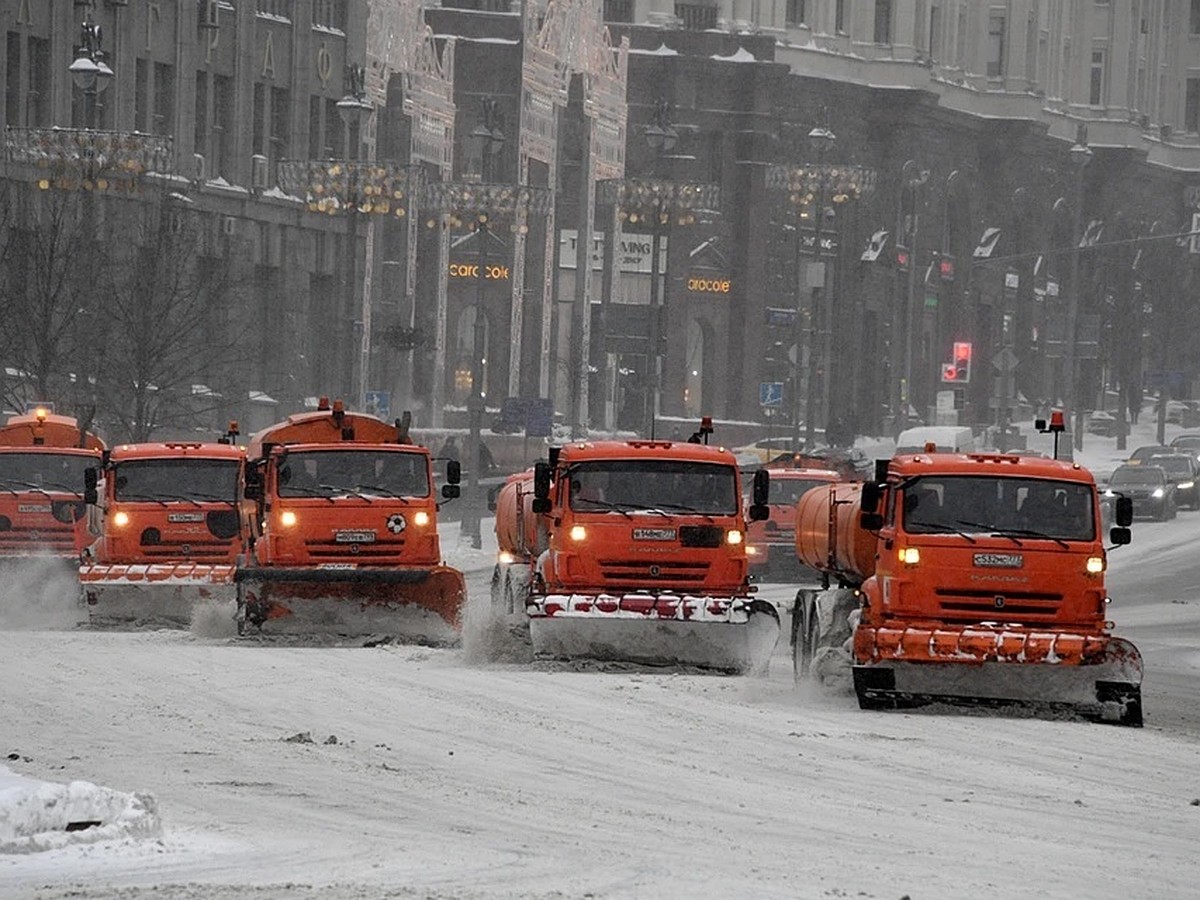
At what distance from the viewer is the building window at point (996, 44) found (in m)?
121

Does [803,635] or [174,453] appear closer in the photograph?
[803,635]

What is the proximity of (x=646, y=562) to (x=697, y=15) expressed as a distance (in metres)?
78.0

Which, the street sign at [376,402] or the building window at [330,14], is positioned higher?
the building window at [330,14]

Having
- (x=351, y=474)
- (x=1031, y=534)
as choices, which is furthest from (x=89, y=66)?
(x=1031, y=534)

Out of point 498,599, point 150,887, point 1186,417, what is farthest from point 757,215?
point 150,887

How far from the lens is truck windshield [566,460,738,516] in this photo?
26.2m

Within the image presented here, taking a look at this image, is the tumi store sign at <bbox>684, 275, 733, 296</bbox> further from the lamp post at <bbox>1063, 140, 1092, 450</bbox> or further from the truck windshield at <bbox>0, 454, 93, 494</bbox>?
the truck windshield at <bbox>0, 454, 93, 494</bbox>

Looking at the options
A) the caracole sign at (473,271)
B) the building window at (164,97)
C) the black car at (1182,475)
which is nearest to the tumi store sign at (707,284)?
the caracole sign at (473,271)

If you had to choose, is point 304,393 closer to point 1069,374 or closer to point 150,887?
point 1069,374

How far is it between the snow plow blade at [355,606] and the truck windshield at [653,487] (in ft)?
10.3

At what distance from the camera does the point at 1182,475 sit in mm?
73125

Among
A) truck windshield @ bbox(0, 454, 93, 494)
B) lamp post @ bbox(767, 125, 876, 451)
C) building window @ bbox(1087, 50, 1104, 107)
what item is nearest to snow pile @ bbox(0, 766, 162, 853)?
truck windshield @ bbox(0, 454, 93, 494)

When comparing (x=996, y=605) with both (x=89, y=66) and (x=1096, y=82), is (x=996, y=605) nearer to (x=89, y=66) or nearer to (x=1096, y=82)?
(x=89, y=66)

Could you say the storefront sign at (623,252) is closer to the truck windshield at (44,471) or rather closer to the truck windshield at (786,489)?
the truck windshield at (786,489)
